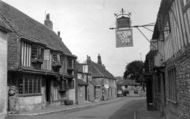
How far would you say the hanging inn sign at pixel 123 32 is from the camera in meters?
12.9

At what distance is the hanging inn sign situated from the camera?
12.9m

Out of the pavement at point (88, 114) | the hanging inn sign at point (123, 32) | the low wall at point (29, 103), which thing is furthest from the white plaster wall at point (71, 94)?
the hanging inn sign at point (123, 32)

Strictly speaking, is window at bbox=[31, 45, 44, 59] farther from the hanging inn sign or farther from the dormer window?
the hanging inn sign

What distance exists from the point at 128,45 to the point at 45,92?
18072mm

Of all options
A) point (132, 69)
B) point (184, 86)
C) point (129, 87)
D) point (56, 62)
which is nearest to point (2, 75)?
point (184, 86)

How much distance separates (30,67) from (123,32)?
14.2 meters

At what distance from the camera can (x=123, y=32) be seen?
13.1 metres

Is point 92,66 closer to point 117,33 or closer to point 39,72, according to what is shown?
point 39,72

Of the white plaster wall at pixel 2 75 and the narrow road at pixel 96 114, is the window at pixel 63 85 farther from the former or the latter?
the white plaster wall at pixel 2 75

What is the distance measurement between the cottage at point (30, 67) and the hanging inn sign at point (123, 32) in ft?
39.5

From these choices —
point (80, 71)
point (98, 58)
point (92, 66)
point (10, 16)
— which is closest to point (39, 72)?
point (10, 16)

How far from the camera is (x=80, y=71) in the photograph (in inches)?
1833

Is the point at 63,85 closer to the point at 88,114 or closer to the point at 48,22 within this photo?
the point at 48,22

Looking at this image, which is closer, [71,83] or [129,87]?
[71,83]
